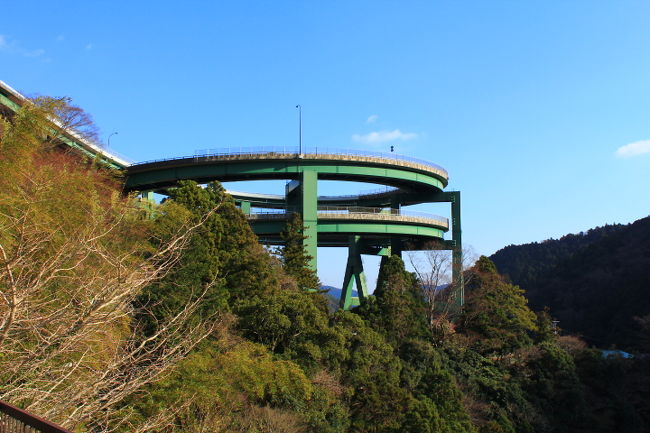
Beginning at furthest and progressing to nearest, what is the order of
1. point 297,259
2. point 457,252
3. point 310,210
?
1. point 457,252
2. point 310,210
3. point 297,259

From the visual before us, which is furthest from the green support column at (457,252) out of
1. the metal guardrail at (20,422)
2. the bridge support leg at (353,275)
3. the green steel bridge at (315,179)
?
the metal guardrail at (20,422)

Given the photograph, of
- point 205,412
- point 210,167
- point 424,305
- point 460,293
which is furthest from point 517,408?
point 210,167

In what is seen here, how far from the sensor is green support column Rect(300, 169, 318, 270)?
36594mm

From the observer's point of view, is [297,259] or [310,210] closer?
[297,259]

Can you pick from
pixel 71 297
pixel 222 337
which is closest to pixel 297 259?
pixel 222 337

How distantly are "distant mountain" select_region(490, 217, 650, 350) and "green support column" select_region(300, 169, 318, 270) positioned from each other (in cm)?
3760

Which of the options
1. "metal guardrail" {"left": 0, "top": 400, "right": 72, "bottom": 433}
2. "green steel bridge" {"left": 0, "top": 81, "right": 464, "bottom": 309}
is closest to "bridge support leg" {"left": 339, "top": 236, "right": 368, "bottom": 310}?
"green steel bridge" {"left": 0, "top": 81, "right": 464, "bottom": 309}

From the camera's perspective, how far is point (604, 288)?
6850 centimetres

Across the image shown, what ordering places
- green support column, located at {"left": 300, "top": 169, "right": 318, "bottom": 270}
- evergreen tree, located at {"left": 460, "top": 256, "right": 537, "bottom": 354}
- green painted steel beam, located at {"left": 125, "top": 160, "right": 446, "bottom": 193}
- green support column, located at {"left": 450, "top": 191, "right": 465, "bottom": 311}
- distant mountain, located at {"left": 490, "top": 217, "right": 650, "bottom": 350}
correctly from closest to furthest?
1. evergreen tree, located at {"left": 460, "top": 256, "right": 537, "bottom": 354}
2. green support column, located at {"left": 300, "top": 169, "right": 318, "bottom": 270}
3. green painted steel beam, located at {"left": 125, "top": 160, "right": 446, "bottom": 193}
4. green support column, located at {"left": 450, "top": 191, "right": 465, "bottom": 311}
5. distant mountain, located at {"left": 490, "top": 217, "right": 650, "bottom": 350}

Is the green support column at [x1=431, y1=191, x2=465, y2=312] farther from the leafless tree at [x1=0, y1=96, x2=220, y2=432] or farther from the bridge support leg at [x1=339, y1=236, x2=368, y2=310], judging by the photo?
the leafless tree at [x1=0, y1=96, x2=220, y2=432]

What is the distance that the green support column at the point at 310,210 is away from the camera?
120 feet

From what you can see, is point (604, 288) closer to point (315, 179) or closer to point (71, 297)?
point (315, 179)

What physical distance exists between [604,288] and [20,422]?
74.2m

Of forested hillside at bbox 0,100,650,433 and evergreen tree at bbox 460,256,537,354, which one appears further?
evergreen tree at bbox 460,256,537,354
